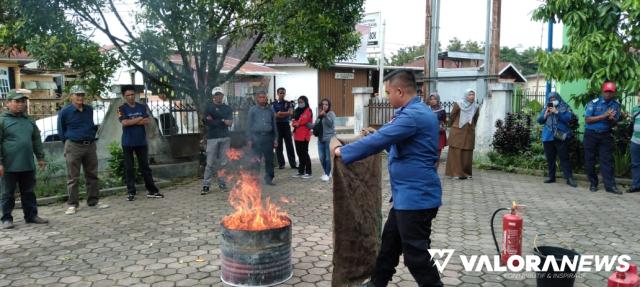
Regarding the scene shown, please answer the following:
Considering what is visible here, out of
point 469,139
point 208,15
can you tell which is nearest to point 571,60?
point 469,139

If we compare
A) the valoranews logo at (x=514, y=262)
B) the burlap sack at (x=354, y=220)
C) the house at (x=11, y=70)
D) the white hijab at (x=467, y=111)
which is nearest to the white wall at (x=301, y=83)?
the house at (x=11, y=70)

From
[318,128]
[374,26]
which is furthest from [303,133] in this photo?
[374,26]

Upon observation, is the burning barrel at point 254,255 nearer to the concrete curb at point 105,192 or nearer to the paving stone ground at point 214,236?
the paving stone ground at point 214,236

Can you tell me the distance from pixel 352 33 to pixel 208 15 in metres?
2.80

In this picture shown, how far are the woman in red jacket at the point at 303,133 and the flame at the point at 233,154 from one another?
1.30m

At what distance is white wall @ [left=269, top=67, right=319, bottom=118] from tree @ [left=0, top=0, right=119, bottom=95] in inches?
646

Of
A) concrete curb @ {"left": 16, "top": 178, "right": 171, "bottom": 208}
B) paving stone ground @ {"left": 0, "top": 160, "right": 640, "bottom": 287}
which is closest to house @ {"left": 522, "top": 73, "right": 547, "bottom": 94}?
paving stone ground @ {"left": 0, "top": 160, "right": 640, "bottom": 287}

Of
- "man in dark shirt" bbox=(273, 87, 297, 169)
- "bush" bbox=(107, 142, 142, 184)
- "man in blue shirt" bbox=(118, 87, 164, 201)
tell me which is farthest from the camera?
"man in dark shirt" bbox=(273, 87, 297, 169)

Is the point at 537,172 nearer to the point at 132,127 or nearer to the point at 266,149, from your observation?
the point at 266,149

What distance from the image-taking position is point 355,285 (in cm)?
415

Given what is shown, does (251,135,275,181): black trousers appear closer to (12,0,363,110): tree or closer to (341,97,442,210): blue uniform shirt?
(12,0,363,110): tree

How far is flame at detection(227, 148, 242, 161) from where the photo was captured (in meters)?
9.37

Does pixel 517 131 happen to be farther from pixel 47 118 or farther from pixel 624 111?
pixel 47 118

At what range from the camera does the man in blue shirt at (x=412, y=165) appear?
11.7 ft
